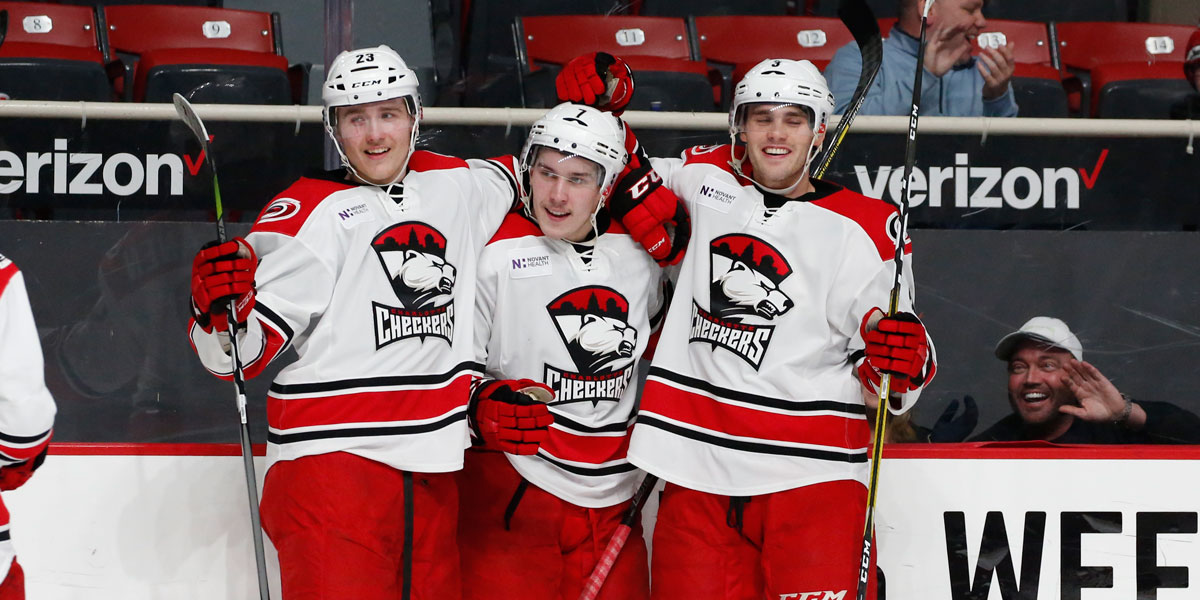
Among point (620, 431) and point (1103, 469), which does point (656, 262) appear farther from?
point (1103, 469)

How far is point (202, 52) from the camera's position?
357 centimetres

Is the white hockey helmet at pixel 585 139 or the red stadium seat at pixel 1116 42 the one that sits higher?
the red stadium seat at pixel 1116 42

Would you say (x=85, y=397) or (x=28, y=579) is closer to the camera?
(x=28, y=579)

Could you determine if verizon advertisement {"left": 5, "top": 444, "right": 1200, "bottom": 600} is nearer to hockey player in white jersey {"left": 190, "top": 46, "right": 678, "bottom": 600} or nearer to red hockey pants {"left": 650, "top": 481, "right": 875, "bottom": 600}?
red hockey pants {"left": 650, "top": 481, "right": 875, "bottom": 600}

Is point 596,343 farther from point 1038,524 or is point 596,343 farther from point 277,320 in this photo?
point 1038,524

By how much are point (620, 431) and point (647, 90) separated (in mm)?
1353

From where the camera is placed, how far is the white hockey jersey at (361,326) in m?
2.30

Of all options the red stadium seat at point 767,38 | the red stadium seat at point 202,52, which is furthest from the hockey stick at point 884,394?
the red stadium seat at point 202,52

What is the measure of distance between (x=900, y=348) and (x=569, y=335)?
61cm

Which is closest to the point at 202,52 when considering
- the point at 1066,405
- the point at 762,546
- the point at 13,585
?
the point at 13,585

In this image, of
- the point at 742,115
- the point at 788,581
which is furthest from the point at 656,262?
the point at 788,581

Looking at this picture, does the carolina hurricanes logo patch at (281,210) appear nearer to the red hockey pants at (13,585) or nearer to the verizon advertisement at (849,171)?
the red hockey pants at (13,585)

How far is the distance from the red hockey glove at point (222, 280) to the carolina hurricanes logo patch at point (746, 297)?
85cm

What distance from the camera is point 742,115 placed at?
8.08ft
